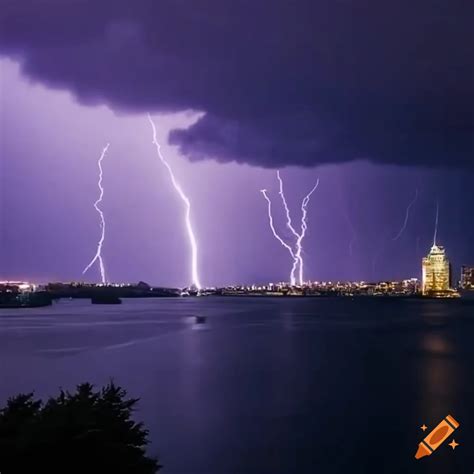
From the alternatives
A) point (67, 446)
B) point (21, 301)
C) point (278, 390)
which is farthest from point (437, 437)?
point (21, 301)

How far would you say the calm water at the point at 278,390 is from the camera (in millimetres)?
11078

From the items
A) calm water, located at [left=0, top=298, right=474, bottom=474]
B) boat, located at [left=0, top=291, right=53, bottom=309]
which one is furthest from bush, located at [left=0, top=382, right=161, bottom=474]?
boat, located at [left=0, top=291, right=53, bottom=309]

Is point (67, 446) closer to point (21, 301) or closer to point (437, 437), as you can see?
point (437, 437)

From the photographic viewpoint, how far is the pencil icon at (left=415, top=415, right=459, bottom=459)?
11.2 m

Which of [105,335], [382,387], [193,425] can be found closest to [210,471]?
[193,425]

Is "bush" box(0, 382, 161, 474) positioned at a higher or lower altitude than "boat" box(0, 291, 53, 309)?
higher

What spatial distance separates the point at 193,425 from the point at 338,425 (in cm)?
330

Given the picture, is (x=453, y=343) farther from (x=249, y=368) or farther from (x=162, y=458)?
(x=162, y=458)

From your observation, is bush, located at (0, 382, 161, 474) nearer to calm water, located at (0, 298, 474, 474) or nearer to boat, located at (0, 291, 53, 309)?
calm water, located at (0, 298, 474, 474)

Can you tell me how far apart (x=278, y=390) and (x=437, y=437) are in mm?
6145

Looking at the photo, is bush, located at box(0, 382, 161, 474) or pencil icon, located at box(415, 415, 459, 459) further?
pencil icon, located at box(415, 415, 459, 459)

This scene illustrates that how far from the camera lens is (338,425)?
13211 millimetres

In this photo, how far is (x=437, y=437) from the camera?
12.5 metres

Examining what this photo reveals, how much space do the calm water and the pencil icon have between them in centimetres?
18
